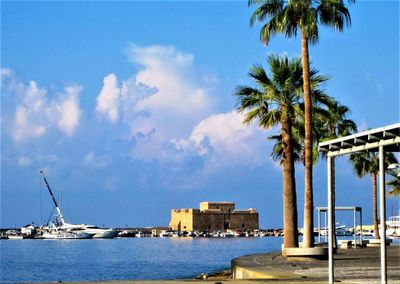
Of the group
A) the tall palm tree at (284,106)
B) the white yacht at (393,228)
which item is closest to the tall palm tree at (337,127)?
the tall palm tree at (284,106)

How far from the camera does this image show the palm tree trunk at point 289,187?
38156 millimetres

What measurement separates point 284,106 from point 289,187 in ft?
12.8

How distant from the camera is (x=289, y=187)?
38.2m

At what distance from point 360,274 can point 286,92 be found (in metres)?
13.8

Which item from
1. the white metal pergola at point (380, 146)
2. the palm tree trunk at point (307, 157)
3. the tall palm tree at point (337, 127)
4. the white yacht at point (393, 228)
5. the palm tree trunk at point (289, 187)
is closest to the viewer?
the white metal pergola at point (380, 146)

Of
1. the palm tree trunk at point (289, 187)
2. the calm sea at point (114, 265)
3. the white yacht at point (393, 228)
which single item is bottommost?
the calm sea at point (114, 265)

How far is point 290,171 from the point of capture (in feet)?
125

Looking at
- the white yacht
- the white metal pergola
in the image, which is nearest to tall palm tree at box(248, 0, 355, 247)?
the white metal pergola

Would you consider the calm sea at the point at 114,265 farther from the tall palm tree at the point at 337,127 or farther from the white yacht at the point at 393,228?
the white yacht at the point at 393,228

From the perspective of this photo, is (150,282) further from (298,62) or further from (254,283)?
(298,62)

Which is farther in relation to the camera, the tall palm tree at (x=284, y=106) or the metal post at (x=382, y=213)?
the tall palm tree at (x=284, y=106)

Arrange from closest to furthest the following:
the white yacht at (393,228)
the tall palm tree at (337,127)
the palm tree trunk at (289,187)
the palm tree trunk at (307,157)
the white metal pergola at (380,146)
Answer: the white metal pergola at (380,146), the palm tree trunk at (307,157), the palm tree trunk at (289,187), the tall palm tree at (337,127), the white yacht at (393,228)

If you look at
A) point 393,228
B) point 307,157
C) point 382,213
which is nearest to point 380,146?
point 382,213

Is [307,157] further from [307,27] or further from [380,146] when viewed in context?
[380,146]
